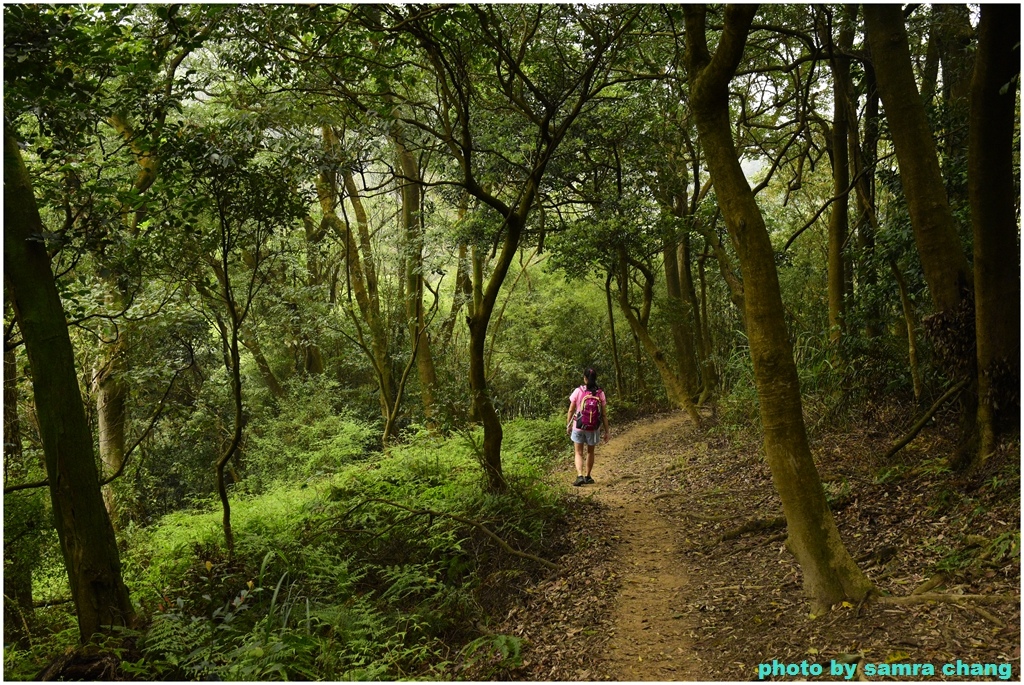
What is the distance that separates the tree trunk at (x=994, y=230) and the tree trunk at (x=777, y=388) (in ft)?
7.09

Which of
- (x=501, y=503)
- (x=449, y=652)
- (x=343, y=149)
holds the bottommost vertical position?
(x=449, y=652)

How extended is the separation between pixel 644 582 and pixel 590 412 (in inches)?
159

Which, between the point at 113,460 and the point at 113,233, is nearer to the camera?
the point at 113,233

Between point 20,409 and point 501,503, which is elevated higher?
point 20,409

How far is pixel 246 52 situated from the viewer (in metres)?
7.20

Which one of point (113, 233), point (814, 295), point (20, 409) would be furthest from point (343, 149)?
point (814, 295)

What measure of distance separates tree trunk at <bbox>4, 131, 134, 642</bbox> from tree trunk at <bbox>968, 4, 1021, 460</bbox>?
6.98m

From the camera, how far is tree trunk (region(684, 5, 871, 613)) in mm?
4496

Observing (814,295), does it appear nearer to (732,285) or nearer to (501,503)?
(732,285)

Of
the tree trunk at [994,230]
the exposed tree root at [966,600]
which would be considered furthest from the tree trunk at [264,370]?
the exposed tree root at [966,600]

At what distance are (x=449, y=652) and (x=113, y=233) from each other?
533cm

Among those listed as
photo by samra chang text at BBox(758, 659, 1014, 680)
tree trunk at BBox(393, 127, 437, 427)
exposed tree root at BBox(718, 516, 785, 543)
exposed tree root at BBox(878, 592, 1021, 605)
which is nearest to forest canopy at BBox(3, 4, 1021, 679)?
exposed tree root at BBox(878, 592, 1021, 605)

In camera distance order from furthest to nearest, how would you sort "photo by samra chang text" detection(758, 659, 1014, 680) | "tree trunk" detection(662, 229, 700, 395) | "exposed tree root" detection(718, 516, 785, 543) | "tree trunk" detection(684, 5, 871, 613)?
"tree trunk" detection(662, 229, 700, 395)
"exposed tree root" detection(718, 516, 785, 543)
"tree trunk" detection(684, 5, 871, 613)
"photo by samra chang text" detection(758, 659, 1014, 680)

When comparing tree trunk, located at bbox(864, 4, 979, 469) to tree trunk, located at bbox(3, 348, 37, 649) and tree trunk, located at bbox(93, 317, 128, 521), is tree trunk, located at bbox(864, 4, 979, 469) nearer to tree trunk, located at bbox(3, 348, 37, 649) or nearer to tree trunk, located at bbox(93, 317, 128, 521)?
tree trunk, located at bbox(3, 348, 37, 649)
